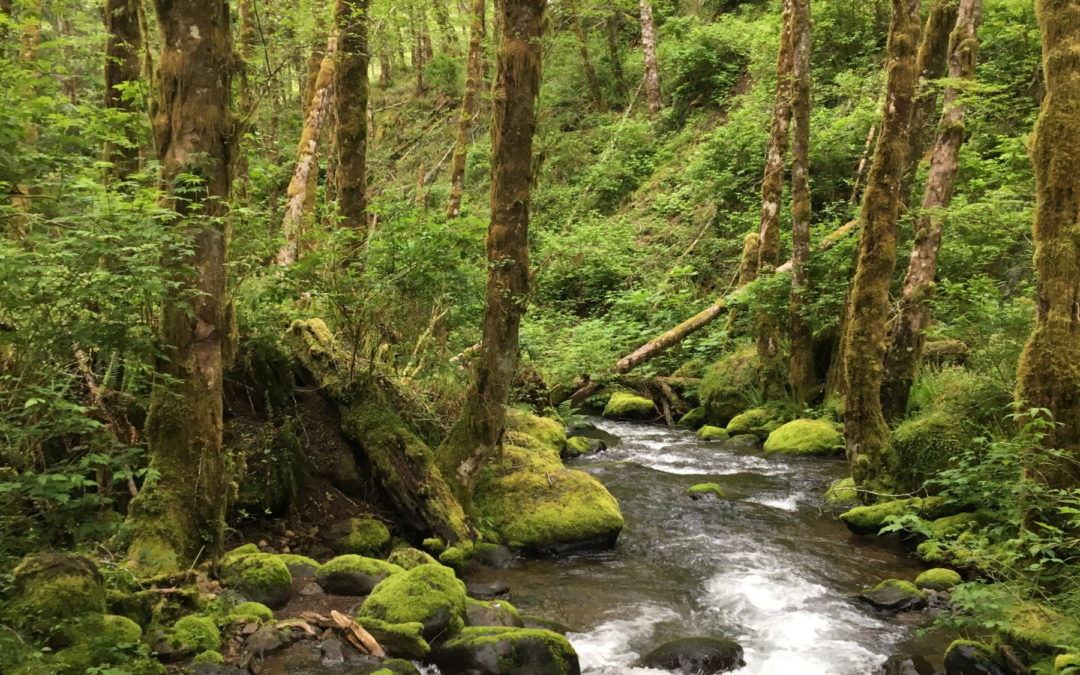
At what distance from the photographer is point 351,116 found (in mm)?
10406

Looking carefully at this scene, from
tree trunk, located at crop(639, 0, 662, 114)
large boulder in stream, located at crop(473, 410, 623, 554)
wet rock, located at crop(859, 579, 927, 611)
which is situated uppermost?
tree trunk, located at crop(639, 0, 662, 114)

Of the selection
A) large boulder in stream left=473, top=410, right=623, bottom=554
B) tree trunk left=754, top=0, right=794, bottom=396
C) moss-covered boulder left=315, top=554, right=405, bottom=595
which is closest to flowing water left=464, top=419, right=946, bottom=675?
large boulder in stream left=473, top=410, right=623, bottom=554

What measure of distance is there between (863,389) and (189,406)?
26.1ft

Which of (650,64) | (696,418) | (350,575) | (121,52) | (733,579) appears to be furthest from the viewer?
(650,64)

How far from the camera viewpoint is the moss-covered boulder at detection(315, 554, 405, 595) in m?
6.12

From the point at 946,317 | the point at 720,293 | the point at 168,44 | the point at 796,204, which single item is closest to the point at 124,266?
the point at 168,44

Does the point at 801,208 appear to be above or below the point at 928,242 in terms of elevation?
above

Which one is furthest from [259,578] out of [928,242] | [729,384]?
[729,384]

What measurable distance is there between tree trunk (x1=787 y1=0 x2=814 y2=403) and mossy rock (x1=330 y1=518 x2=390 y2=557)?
356 inches

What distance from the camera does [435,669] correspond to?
203 inches

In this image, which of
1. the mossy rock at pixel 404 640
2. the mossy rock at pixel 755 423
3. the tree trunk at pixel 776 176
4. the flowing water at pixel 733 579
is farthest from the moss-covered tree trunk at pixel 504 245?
the tree trunk at pixel 776 176

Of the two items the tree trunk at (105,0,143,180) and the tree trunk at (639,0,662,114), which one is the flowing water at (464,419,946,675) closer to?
the tree trunk at (105,0,143,180)

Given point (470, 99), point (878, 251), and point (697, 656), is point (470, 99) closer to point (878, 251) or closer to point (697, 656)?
point (878, 251)

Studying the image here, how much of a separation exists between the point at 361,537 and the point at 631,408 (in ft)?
32.7
